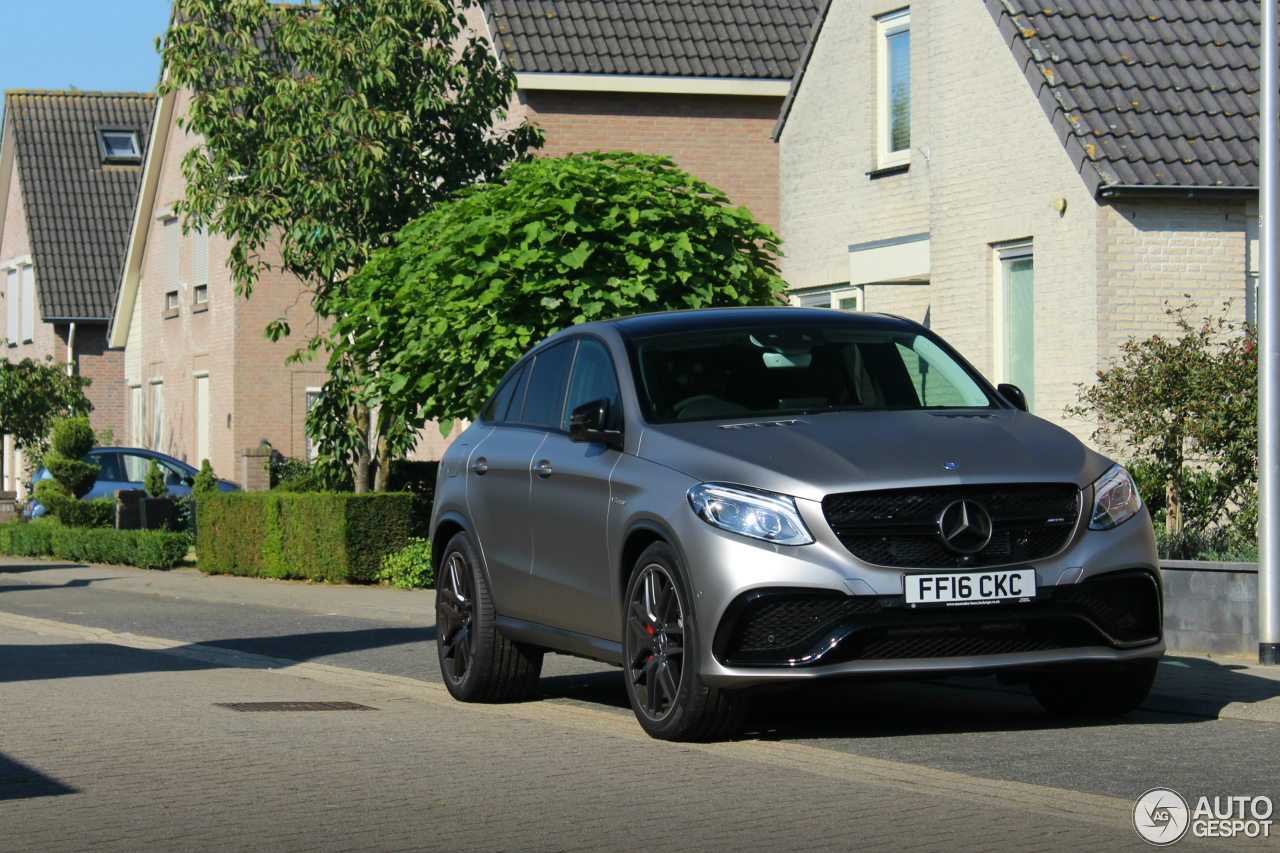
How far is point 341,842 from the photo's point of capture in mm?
5734

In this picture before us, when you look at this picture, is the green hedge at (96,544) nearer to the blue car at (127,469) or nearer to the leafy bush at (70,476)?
the leafy bush at (70,476)

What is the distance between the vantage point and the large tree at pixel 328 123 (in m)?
20.6

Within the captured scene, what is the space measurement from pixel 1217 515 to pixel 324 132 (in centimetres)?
1139

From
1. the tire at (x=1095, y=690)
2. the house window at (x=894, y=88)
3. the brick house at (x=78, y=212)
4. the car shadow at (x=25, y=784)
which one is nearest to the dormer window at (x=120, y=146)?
the brick house at (x=78, y=212)

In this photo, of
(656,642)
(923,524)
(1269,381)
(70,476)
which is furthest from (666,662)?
(70,476)

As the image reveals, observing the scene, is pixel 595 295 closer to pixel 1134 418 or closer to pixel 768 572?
pixel 1134 418

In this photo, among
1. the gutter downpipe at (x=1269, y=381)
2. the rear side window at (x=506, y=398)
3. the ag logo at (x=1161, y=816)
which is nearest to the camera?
the ag logo at (x=1161, y=816)

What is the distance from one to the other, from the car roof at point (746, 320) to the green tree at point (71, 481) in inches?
793

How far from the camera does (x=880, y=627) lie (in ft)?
23.7

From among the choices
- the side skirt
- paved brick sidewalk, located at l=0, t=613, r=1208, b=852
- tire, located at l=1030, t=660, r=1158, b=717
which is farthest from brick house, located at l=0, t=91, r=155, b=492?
tire, located at l=1030, t=660, r=1158, b=717

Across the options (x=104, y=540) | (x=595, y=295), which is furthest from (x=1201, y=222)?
(x=104, y=540)

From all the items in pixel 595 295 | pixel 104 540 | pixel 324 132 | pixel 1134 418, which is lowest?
pixel 104 540

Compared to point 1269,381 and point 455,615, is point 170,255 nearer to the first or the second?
point 455,615

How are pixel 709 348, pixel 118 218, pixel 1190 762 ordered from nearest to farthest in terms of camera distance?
pixel 1190 762, pixel 709 348, pixel 118 218
